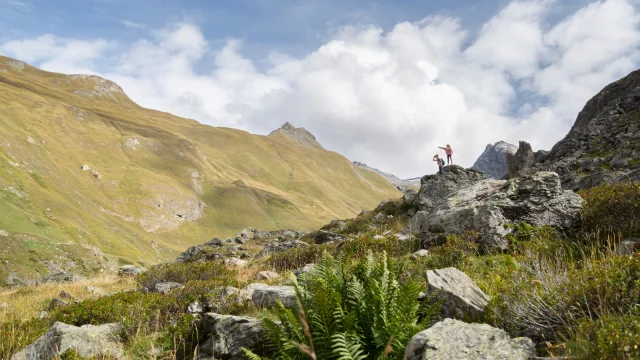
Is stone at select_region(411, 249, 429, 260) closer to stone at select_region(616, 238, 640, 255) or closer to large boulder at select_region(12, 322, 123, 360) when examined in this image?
stone at select_region(616, 238, 640, 255)

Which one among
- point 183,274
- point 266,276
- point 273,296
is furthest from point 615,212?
point 183,274

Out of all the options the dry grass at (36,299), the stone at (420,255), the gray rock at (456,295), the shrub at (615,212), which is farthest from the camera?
the dry grass at (36,299)

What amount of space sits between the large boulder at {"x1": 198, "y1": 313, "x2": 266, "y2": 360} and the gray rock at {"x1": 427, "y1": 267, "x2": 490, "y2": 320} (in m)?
2.57

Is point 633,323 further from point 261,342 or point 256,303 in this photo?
point 256,303

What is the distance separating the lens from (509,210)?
9.77 meters

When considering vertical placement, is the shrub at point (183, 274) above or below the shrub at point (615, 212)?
below

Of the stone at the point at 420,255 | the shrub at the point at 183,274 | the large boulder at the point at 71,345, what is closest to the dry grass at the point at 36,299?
the shrub at the point at 183,274

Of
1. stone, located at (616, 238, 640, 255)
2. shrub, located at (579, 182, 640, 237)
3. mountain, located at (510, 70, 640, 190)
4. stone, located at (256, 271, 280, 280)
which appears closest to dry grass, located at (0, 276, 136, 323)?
stone, located at (256, 271, 280, 280)

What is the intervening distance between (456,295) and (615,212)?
5699mm

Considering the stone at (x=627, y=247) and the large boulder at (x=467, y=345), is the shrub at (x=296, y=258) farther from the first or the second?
the large boulder at (x=467, y=345)

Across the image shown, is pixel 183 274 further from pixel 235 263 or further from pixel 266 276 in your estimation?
pixel 266 276

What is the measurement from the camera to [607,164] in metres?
19.5

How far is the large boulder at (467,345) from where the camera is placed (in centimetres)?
341

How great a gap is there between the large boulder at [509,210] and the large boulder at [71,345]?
8440 millimetres
